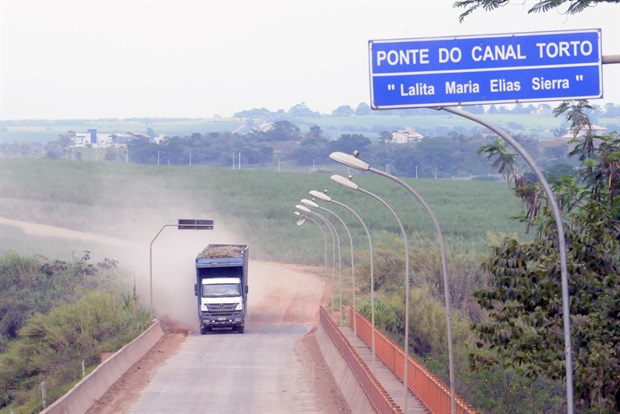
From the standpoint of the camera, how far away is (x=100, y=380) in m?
28.8

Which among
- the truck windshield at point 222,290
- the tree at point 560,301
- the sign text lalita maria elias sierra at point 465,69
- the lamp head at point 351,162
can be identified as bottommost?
the truck windshield at point 222,290

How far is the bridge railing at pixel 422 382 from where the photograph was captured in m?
18.2

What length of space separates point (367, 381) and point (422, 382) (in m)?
1.93

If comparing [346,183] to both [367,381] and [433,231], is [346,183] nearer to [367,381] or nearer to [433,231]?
[367,381]

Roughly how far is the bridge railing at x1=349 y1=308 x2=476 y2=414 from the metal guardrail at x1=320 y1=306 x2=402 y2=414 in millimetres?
920

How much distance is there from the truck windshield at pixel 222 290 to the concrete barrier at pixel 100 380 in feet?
21.5

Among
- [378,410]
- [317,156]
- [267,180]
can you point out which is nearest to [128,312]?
[378,410]

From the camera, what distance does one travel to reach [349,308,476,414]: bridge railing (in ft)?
59.7

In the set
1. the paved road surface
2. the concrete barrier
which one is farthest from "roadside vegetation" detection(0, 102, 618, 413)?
the concrete barrier

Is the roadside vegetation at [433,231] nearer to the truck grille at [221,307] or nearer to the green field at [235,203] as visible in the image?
the green field at [235,203]

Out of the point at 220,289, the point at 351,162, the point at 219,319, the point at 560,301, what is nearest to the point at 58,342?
the point at 220,289

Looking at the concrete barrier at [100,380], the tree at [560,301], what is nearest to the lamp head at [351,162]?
the tree at [560,301]

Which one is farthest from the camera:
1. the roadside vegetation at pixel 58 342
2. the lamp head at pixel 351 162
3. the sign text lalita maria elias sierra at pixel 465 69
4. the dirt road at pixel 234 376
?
the roadside vegetation at pixel 58 342

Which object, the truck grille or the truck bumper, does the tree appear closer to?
the truck grille
